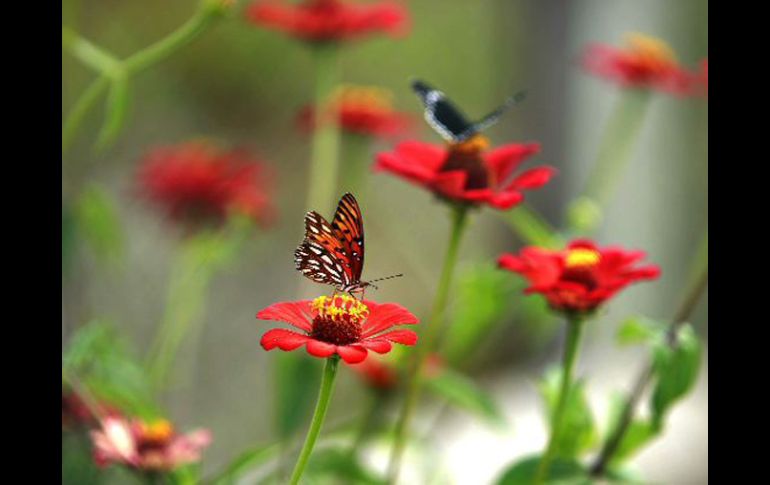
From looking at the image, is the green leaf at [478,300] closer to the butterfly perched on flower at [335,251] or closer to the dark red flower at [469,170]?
the dark red flower at [469,170]

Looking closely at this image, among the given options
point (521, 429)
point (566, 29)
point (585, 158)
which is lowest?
point (521, 429)

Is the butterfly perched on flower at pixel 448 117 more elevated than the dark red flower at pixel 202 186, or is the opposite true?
the dark red flower at pixel 202 186

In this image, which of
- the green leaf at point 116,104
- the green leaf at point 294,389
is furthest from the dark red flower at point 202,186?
the green leaf at point 116,104

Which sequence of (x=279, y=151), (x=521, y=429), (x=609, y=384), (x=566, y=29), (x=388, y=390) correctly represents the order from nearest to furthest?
(x=388, y=390) < (x=521, y=429) < (x=609, y=384) < (x=566, y=29) < (x=279, y=151)

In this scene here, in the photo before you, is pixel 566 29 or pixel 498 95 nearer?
pixel 566 29

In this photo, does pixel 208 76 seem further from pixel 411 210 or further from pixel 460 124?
pixel 460 124

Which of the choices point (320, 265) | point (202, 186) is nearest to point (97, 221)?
point (202, 186)

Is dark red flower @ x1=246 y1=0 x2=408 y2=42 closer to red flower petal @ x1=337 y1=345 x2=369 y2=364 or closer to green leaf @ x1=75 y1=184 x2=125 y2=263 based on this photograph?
green leaf @ x1=75 y1=184 x2=125 y2=263


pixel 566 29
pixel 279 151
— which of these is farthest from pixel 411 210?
pixel 566 29
